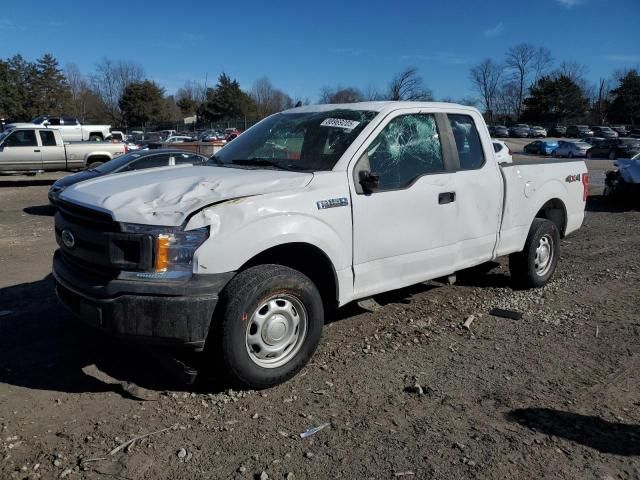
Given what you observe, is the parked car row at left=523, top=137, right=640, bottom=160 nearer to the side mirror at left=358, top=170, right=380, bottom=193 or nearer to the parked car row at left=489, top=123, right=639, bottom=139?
the parked car row at left=489, top=123, right=639, bottom=139

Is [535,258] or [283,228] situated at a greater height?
[283,228]

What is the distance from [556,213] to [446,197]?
249cm

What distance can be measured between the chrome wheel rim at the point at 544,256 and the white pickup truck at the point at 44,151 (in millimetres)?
16025

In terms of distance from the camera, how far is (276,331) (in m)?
3.61

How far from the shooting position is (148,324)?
3.19 m

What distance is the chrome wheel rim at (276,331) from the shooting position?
3523mm

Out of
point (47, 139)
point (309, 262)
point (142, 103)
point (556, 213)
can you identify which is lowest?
point (556, 213)

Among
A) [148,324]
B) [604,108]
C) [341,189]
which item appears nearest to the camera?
[148,324]

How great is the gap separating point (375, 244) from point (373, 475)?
1.77 meters

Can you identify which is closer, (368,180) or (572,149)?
(368,180)

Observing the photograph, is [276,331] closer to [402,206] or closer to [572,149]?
[402,206]

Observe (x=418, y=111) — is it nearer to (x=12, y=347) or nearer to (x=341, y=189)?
(x=341, y=189)

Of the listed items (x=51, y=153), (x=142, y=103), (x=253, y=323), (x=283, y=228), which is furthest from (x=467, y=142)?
(x=142, y=103)

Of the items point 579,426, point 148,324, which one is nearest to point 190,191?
point 148,324
